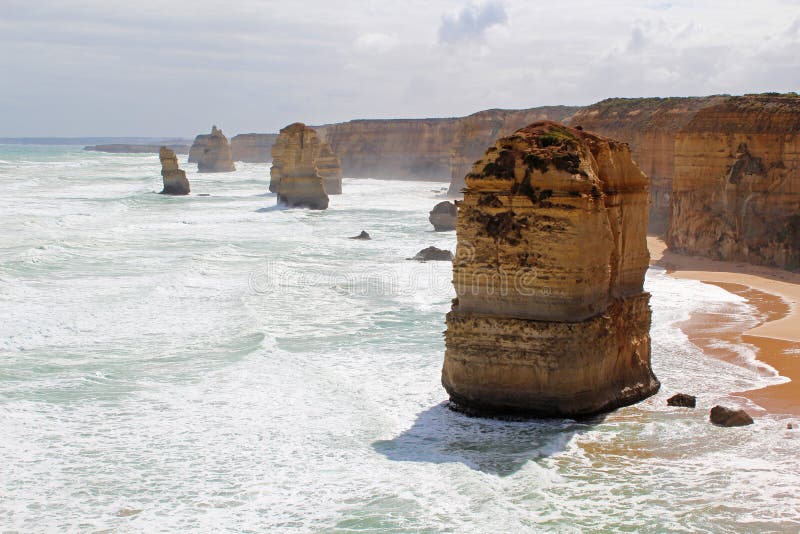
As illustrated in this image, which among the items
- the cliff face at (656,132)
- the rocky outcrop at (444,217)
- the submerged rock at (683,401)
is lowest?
the submerged rock at (683,401)

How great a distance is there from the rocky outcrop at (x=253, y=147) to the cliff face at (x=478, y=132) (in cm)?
7511

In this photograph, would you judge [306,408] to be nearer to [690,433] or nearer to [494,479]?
[494,479]

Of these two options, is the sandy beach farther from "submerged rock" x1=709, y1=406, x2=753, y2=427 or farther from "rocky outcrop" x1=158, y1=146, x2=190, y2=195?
"rocky outcrop" x1=158, y1=146, x2=190, y2=195

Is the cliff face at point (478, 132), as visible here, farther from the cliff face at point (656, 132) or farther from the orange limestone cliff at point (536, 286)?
the orange limestone cliff at point (536, 286)

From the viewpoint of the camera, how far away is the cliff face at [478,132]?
220ft

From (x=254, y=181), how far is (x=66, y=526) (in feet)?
245

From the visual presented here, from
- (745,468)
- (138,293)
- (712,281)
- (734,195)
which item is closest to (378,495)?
(745,468)

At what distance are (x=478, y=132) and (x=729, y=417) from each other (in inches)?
2281

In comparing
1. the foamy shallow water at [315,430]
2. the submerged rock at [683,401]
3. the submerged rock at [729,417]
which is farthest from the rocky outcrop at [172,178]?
the submerged rock at [729,417]

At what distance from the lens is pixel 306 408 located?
40.1 ft

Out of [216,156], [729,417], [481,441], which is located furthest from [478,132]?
[481,441]

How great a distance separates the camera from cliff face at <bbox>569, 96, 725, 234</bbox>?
3597cm

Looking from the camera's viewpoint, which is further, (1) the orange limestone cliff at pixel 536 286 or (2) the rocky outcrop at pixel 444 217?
(2) the rocky outcrop at pixel 444 217

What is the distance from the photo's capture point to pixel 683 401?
38.7ft
